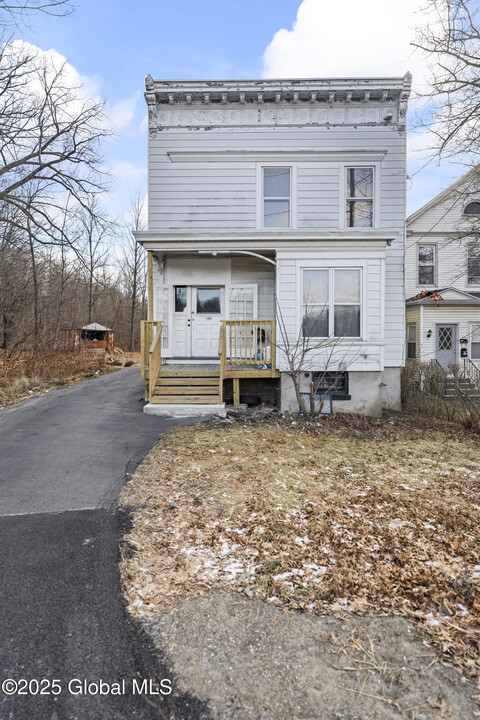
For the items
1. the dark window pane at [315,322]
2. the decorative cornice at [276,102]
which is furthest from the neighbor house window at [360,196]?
the dark window pane at [315,322]

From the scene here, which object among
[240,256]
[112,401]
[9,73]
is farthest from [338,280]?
[9,73]

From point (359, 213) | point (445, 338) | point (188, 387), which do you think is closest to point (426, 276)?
point (445, 338)

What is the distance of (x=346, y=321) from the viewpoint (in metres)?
9.06

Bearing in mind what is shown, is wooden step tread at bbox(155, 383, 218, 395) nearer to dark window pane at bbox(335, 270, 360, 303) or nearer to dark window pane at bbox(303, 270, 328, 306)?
dark window pane at bbox(303, 270, 328, 306)

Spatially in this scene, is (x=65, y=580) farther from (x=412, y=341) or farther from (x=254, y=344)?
(x=412, y=341)

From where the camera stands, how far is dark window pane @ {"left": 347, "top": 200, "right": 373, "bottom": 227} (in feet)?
34.4

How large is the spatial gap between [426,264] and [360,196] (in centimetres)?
837

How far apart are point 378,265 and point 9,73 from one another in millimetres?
9386

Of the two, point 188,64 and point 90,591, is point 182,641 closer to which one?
point 90,591

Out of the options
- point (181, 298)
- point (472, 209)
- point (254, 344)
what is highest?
point (472, 209)

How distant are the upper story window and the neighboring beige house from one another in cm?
746

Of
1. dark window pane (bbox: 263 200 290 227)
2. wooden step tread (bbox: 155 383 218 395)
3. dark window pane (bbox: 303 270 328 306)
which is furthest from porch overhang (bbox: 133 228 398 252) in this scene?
wooden step tread (bbox: 155 383 218 395)

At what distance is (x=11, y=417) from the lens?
7910 millimetres

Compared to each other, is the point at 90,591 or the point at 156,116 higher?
the point at 156,116
